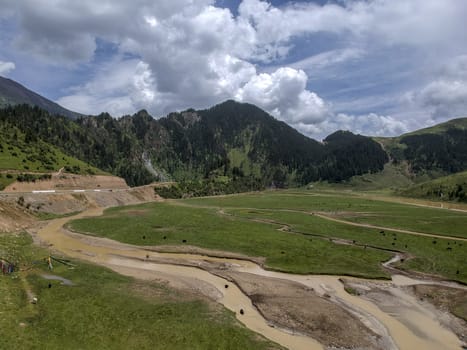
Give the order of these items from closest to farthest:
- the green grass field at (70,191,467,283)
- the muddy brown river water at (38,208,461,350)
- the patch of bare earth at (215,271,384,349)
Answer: the patch of bare earth at (215,271,384,349)
the muddy brown river water at (38,208,461,350)
the green grass field at (70,191,467,283)

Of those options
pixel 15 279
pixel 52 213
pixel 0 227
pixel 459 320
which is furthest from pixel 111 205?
pixel 459 320

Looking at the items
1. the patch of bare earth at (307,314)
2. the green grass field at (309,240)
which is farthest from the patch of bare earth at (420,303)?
the patch of bare earth at (307,314)

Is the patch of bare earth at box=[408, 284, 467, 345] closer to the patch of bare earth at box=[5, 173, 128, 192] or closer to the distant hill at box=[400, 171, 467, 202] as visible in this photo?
the patch of bare earth at box=[5, 173, 128, 192]

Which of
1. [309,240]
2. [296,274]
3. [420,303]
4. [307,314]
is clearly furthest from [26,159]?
[420,303]

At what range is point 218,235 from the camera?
71125mm

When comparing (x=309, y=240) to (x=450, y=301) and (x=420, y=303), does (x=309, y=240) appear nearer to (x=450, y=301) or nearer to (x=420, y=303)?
(x=420, y=303)

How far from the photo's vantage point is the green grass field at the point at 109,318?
24000mm

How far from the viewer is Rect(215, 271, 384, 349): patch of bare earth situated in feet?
90.6

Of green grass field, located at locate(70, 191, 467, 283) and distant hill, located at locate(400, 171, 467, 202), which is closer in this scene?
green grass field, located at locate(70, 191, 467, 283)

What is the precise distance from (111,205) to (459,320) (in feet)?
430

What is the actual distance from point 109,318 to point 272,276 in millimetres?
24999

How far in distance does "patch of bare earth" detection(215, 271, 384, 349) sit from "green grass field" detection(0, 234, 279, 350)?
5.12m

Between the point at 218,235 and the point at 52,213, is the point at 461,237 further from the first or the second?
the point at 52,213

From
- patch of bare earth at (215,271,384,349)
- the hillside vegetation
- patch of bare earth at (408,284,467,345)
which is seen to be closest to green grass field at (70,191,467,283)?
patch of bare earth at (408,284,467,345)
